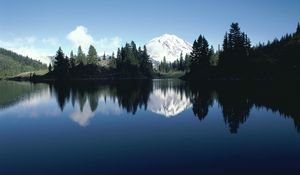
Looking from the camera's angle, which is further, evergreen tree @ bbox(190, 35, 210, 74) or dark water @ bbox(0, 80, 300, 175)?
evergreen tree @ bbox(190, 35, 210, 74)

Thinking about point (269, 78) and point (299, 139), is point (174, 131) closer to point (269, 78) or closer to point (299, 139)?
point (299, 139)

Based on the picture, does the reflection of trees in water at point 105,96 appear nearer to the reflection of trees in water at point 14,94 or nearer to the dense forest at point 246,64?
the reflection of trees in water at point 14,94

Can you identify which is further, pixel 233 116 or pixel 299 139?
pixel 233 116

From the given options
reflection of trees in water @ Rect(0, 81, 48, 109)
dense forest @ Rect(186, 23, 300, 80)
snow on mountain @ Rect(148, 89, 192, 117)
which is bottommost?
reflection of trees in water @ Rect(0, 81, 48, 109)

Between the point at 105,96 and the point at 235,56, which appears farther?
the point at 235,56

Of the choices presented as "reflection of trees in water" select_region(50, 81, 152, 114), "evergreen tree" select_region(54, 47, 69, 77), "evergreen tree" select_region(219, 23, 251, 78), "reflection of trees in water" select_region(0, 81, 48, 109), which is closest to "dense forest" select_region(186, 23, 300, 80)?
"evergreen tree" select_region(219, 23, 251, 78)

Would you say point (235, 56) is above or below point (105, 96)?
above

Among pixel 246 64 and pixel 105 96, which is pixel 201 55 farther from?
pixel 105 96

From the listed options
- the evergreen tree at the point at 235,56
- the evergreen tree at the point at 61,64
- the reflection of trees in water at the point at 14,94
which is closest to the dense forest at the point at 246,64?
the evergreen tree at the point at 235,56

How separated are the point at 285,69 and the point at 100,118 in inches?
3832

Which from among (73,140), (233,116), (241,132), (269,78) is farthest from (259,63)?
(73,140)

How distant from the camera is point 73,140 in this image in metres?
26.7

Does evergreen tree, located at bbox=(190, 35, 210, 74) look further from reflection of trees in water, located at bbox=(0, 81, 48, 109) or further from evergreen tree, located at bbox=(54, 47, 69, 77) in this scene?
evergreen tree, located at bbox=(54, 47, 69, 77)

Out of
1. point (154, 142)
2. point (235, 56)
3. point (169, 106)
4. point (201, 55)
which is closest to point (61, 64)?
point (201, 55)
